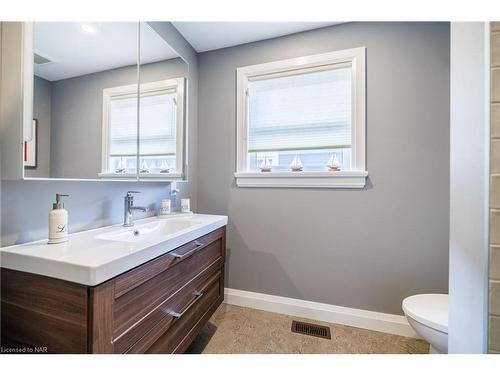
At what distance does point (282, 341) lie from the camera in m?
1.42

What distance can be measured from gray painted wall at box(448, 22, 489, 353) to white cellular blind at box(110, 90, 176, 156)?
152cm

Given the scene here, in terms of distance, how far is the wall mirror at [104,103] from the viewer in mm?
871

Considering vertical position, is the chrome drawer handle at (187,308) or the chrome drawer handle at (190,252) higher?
the chrome drawer handle at (190,252)

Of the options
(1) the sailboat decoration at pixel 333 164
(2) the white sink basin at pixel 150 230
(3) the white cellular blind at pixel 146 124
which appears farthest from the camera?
(1) the sailboat decoration at pixel 333 164

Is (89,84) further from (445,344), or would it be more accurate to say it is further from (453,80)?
(445,344)

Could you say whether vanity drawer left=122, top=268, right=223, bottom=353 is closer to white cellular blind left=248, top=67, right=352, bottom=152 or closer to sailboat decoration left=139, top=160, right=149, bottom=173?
sailboat decoration left=139, top=160, right=149, bottom=173

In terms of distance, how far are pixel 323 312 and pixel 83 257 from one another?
5.55ft

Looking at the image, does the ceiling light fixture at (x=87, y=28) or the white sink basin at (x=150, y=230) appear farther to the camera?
the white sink basin at (x=150, y=230)

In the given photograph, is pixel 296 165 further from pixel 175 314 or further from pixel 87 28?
pixel 87 28

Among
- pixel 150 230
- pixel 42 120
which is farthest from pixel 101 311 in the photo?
pixel 42 120

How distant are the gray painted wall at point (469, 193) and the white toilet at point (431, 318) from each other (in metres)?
0.58

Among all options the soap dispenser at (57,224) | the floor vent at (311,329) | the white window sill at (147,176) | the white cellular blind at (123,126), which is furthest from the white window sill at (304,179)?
the soap dispenser at (57,224)

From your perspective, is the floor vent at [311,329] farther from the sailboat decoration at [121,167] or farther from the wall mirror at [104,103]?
the sailboat decoration at [121,167]
